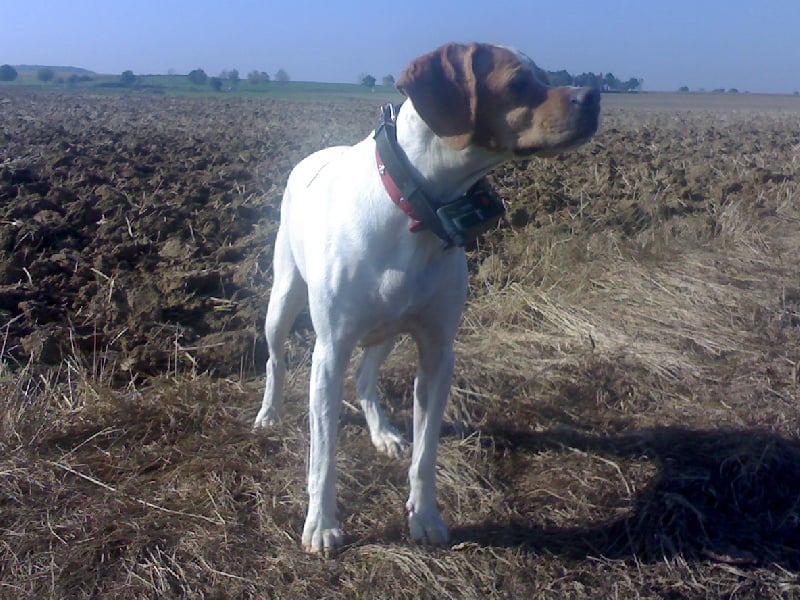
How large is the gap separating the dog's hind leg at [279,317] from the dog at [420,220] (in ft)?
2.29

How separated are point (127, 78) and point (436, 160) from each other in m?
61.4

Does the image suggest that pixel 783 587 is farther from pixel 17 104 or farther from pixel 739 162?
pixel 17 104

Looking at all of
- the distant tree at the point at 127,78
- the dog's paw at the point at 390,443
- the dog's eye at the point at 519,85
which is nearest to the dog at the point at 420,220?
the dog's eye at the point at 519,85

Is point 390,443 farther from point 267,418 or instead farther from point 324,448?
point 324,448

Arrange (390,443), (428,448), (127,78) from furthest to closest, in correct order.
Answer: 1. (127,78)
2. (390,443)
3. (428,448)

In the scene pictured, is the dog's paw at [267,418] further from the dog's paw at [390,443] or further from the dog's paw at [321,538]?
the dog's paw at [321,538]

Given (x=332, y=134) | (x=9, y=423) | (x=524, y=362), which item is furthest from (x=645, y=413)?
(x=332, y=134)

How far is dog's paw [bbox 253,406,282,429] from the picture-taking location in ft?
13.8

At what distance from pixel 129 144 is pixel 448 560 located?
13.1m

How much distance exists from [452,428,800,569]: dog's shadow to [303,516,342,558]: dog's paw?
49 cm

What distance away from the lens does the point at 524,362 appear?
16.4ft

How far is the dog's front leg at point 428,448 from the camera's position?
3.34 metres

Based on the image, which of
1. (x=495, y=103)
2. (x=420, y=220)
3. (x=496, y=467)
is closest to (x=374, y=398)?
(x=496, y=467)

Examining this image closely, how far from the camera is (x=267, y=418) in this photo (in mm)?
4266
